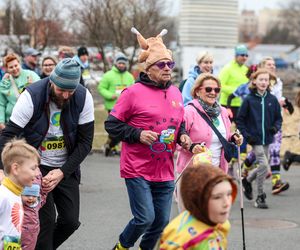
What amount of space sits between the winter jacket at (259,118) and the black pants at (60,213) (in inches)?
162

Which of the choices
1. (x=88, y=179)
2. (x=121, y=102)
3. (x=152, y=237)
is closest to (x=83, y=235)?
(x=152, y=237)

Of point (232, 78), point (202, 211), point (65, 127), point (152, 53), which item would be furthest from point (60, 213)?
point (232, 78)

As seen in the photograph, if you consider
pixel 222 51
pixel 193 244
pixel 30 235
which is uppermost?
pixel 193 244

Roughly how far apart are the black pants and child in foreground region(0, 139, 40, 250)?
0.86 m

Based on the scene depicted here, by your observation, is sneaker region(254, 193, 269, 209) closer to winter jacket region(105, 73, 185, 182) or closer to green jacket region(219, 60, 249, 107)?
green jacket region(219, 60, 249, 107)

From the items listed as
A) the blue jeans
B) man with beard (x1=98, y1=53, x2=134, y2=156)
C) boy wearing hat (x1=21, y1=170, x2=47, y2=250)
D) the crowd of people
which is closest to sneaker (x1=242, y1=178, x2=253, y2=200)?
the crowd of people

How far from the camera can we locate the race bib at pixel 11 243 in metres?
5.43

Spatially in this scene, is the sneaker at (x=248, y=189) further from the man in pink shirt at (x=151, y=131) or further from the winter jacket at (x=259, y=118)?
the man in pink shirt at (x=151, y=131)

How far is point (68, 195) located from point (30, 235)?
0.65m

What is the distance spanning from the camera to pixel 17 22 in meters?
32.4

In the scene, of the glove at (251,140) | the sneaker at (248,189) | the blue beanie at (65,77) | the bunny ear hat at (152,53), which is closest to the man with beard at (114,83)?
the sneaker at (248,189)

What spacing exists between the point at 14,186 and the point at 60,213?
1.18 m

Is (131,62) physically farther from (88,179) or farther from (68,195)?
(68,195)

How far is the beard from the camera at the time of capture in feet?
20.8
